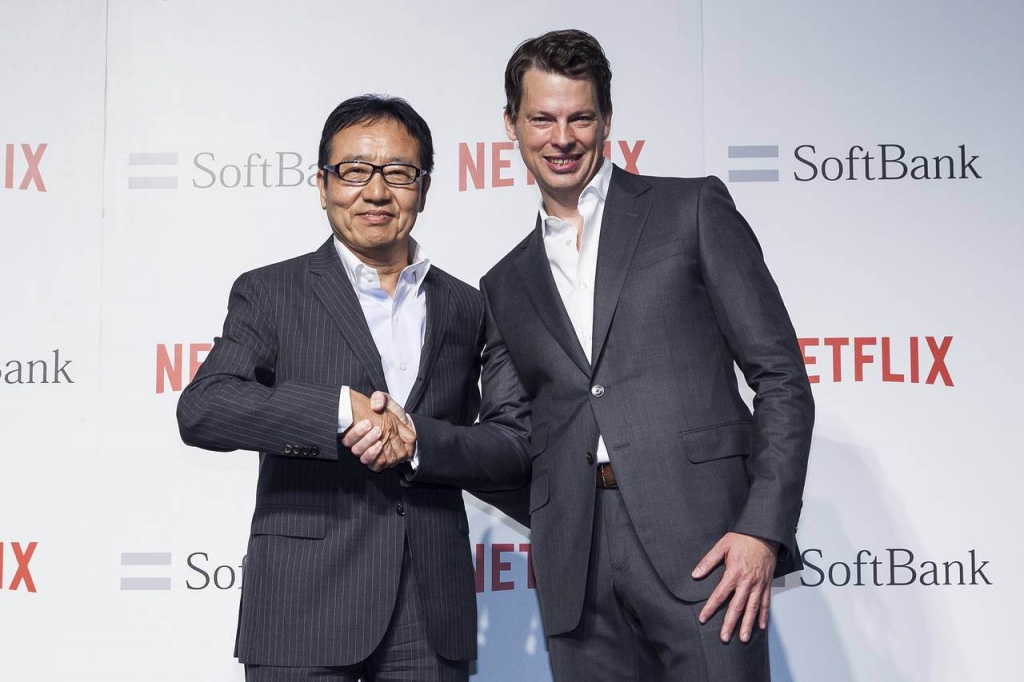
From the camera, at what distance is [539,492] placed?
2170 mm

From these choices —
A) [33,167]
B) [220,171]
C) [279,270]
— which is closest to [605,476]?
[279,270]

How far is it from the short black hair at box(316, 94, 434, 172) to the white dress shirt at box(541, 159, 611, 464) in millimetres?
362

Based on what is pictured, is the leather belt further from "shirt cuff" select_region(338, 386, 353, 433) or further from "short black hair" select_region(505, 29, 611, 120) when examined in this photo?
"short black hair" select_region(505, 29, 611, 120)

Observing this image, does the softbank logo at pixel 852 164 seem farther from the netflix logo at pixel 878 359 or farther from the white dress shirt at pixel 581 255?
the white dress shirt at pixel 581 255

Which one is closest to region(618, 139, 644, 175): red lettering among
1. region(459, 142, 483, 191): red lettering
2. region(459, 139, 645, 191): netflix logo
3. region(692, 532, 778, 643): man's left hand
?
region(459, 139, 645, 191): netflix logo

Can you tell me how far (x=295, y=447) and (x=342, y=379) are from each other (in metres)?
0.21

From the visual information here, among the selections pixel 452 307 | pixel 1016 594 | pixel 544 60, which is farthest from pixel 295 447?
pixel 1016 594

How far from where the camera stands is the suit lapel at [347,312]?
215cm

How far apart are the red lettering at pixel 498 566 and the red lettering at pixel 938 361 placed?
1.45 m

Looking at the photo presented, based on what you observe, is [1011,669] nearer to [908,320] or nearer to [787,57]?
[908,320]

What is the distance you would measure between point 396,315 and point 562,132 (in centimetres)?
55

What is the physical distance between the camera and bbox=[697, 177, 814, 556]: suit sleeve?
1878 mm

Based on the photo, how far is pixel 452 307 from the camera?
236 cm

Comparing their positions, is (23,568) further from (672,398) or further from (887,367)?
(887,367)
